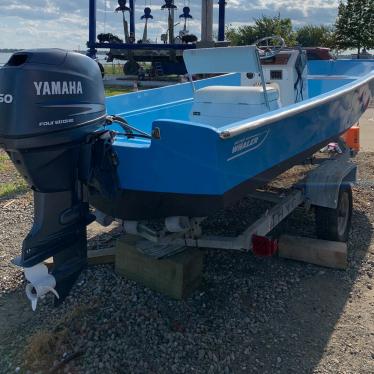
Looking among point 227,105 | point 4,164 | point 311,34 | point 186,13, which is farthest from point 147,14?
point 227,105

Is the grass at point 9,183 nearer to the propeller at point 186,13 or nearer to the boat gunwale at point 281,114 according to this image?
the boat gunwale at point 281,114

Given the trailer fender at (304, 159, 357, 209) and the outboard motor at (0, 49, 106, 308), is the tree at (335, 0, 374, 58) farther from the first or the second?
the outboard motor at (0, 49, 106, 308)

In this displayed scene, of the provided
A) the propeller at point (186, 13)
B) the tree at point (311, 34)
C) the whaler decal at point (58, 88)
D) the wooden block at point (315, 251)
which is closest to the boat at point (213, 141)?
the whaler decal at point (58, 88)

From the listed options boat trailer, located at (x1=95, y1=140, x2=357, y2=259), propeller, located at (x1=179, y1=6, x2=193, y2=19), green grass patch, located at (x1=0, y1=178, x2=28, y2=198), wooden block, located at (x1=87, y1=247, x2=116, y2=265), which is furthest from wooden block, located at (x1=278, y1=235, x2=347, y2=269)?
propeller, located at (x1=179, y1=6, x2=193, y2=19)

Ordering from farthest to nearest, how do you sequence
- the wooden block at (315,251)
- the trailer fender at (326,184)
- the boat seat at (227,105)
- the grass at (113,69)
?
the grass at (113,69) → the boat seat at (227,105) → the trailer fender at (326,184) → the wooden block at (315,251)

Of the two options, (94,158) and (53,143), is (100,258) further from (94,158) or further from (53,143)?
(53,143)

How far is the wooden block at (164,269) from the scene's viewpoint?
3.11 meters

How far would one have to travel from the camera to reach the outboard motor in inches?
90.4

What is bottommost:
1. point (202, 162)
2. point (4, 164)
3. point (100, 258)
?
point (100, 258)

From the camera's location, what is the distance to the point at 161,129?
257 centimetres

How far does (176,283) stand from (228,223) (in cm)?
138

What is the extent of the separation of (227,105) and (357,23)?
66.1ft

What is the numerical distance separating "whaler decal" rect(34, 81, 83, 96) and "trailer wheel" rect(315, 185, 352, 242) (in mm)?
2221

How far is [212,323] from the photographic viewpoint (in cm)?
295
